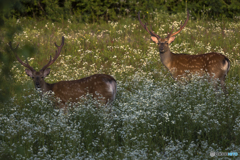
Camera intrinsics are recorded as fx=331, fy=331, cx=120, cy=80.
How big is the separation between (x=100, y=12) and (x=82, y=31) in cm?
181

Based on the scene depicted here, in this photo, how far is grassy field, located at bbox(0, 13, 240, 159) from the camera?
168 inches

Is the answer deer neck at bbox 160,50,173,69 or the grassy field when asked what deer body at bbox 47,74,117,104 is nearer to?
the grassy field

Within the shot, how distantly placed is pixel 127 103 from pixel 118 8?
349 inches

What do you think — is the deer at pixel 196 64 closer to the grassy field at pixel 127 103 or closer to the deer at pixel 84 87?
the grassy field at pixel 127 103

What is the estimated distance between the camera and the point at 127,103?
4.77m

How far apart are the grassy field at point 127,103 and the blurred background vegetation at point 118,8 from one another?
0.47 metres

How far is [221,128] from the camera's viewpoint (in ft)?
15.5

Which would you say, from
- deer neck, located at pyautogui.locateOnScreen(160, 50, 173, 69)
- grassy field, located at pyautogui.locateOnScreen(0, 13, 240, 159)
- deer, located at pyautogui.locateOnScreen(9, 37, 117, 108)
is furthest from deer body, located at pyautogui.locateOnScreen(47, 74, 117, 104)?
deer neck, located at pyautogui.locateOnScreen(160, 50, 173, 69)

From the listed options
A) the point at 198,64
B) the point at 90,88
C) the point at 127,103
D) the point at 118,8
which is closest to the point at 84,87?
the point at 90,88

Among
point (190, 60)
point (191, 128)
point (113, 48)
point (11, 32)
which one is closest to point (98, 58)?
point (113, 48)

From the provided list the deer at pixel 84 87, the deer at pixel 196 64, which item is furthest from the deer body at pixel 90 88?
the deer at pixel 196 64

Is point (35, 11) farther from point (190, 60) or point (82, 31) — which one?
point (190, 60)

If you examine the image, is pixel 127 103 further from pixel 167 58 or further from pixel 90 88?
pixel 167 58

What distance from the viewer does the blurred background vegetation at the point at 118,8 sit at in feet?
42.6
